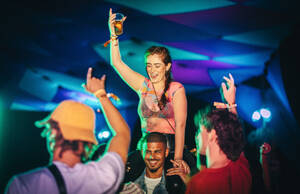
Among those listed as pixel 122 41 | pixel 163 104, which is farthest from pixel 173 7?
pixel 163 104

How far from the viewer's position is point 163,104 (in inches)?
99.8

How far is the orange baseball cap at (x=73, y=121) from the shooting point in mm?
1552

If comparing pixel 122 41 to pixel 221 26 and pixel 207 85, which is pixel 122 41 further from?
pixel 207 85

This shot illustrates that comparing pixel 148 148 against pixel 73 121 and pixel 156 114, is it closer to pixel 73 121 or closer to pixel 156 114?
pixel 156 114

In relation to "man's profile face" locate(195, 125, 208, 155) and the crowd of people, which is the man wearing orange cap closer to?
the crowd of people

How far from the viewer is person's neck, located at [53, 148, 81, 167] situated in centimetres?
149

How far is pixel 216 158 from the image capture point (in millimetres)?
1913

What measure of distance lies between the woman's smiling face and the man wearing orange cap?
932 mm

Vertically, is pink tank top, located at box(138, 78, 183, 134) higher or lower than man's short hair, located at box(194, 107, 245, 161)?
higher

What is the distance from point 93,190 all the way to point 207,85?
6355 mm

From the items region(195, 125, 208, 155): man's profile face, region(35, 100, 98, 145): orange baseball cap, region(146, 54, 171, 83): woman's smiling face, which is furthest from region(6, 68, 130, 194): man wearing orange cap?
region(146, 54, 171, 83): woman's smiling face

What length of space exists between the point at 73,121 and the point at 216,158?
4.18 feet

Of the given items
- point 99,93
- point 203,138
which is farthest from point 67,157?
point 203,138

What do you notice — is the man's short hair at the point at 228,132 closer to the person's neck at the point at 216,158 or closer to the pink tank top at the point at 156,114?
the person's neck at the point at 216,158
